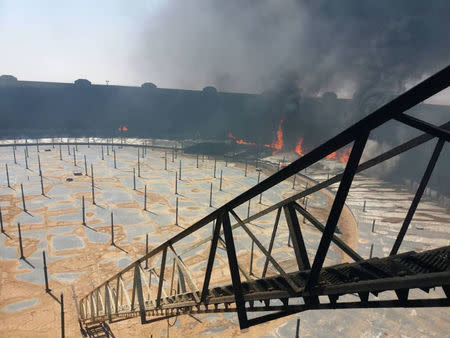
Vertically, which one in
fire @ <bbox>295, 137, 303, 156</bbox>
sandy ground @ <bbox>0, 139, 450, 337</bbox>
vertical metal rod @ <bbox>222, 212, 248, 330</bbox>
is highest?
vertical metal rod @ <bbox>222, 212, 248, 330</bbox>

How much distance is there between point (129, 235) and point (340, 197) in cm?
2973

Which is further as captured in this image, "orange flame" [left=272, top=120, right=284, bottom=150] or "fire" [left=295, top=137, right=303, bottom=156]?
"orange flame" [left=272, top=120, right=284, bottom=150]

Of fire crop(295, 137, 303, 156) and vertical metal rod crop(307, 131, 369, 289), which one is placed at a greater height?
vertical metal rod crop(307, 131, 369, 289)

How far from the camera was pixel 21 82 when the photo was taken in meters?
84.1

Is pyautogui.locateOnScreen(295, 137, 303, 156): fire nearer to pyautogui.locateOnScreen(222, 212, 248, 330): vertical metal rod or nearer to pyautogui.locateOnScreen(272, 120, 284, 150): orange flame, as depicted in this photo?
pyautogui.locateOnScreen(272, 120, 284, 150): orange flame

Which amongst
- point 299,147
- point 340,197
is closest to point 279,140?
point 299,147

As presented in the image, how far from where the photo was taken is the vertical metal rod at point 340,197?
12.7ft

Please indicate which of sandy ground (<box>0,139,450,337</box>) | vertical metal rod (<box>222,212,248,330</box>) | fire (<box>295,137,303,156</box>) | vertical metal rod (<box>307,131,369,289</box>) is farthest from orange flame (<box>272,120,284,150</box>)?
vertical metal rod (<box>307,131,369,289</box>)

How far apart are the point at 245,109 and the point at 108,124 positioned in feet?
159

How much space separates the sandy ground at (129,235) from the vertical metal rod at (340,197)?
1713cm

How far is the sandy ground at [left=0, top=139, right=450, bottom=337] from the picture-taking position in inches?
754

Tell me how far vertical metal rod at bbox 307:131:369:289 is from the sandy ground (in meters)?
17.1

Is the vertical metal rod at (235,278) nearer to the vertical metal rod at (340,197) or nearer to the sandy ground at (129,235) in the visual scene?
the vertical metal rod at (340,197)

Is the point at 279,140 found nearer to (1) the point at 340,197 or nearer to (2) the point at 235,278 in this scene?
(2) the point at 235,278
